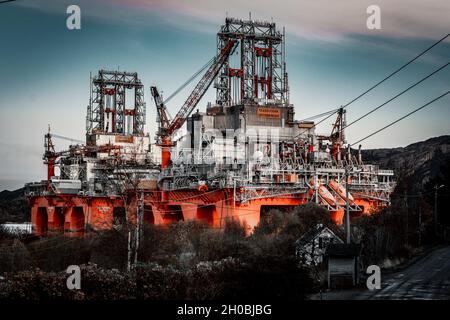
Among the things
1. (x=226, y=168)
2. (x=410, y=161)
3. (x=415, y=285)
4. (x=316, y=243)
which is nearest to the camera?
(x=415, y=285)

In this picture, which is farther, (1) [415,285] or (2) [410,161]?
(2) [410,161]

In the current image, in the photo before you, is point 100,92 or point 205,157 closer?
point 205,157

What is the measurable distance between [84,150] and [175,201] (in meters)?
23.2

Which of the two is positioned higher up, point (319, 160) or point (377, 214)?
point (319, 160)

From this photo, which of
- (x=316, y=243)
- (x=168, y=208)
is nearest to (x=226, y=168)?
(x=168, y=208)

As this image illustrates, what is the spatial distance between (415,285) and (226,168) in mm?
33065

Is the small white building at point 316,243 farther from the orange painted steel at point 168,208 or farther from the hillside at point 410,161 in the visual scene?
the hillside at point 410,161

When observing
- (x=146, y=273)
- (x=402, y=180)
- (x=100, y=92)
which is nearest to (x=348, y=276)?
(x=146, y=273)

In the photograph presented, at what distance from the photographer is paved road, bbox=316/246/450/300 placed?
1184 inches

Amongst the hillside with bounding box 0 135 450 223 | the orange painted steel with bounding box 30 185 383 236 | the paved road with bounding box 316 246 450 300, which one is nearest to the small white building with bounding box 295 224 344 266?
the paved road with bounding box 316 246 450 300

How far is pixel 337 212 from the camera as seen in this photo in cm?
6091

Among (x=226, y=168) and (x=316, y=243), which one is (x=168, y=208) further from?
(x=316, y=243)

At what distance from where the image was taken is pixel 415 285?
33438 millimetres
